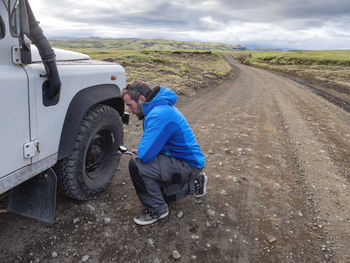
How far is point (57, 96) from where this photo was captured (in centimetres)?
249

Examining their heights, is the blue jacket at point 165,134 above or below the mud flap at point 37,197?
above

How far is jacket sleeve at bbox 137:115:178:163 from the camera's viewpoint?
9.63 ft

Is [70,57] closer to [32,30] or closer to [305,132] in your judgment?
[32,30]

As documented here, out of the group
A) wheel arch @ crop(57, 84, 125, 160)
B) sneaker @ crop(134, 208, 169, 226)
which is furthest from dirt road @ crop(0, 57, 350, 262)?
wheel arch @ crop(57, 84, 125, 160)

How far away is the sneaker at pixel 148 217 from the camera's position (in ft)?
10.6

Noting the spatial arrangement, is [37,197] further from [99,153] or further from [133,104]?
[133,104]

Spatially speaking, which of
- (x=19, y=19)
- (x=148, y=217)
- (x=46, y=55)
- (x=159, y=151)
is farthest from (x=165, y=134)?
(x=19, y=19)

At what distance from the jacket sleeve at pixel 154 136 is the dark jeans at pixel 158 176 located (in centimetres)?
17

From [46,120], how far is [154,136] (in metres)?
1.15

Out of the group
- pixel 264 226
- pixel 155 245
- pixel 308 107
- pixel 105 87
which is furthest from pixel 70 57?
pixel 308 107

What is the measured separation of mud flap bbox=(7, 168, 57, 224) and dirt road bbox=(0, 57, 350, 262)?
279mm

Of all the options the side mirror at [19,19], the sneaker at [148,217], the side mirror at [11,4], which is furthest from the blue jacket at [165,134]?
the side mirror at [11,4]

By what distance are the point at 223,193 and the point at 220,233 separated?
96 centimetres

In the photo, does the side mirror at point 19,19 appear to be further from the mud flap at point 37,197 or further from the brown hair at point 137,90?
the mud flap at point 37,197
